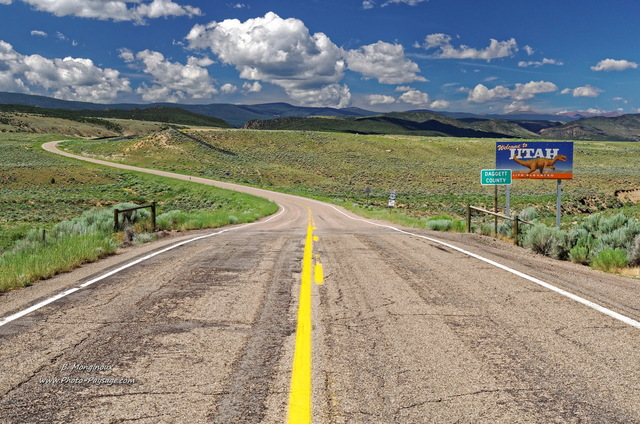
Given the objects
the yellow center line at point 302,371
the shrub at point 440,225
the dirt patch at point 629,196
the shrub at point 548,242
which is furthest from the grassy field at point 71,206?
the dirt patch at point 629,196

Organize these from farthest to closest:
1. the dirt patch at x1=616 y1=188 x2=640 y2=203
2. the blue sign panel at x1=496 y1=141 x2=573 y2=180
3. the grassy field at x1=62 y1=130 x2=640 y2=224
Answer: the grassy field at x1=62 y1=130 x2=640 y2=224
the dirt patch at x1=616 y1=188 x2=640 y2=203
the blue sign panel at x1=496 y1=141 x2=573 y2=180

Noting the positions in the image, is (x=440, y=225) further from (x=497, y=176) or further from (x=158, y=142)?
(x=158, y=142)

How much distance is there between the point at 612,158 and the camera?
106500 millimetres

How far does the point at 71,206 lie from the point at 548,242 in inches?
1396

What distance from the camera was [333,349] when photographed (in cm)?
455

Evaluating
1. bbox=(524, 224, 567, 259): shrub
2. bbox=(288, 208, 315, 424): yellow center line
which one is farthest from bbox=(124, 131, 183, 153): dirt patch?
bbox=(288, 208, 315, 424): yellow center line

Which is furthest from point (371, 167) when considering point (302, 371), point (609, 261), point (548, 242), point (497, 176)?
point (302, 371)

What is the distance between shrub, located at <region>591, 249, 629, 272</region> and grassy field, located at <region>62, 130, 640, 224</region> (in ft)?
90.0

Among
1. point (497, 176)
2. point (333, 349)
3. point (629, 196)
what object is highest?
point (497, 176)

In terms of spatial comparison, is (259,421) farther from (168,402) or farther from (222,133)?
(222,133)

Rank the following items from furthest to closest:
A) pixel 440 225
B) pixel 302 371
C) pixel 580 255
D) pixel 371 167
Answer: pixel 371 167 → pixel 440 225 → pixel 580 255 → pixel 302 371

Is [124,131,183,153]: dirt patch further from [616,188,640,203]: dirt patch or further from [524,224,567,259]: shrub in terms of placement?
[524,224,567,259]: shrub

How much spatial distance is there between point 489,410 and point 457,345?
1.32m

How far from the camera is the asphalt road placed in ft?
11.1
